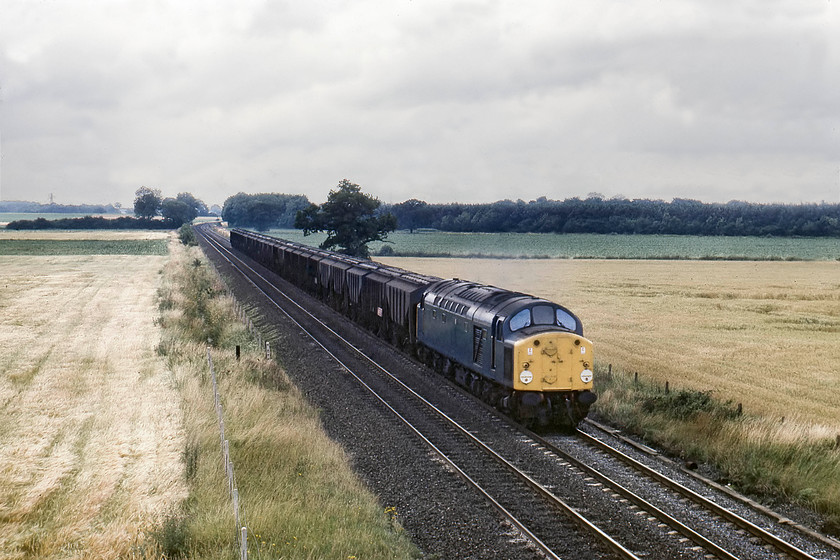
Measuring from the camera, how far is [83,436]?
17.9 metres

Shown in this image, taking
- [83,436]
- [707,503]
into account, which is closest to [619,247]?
[707,503]

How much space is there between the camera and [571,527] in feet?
42.8

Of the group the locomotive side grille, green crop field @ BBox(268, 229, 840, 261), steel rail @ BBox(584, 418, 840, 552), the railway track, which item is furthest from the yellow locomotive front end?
green crop field @ BBox(268, 229, 840, 261)

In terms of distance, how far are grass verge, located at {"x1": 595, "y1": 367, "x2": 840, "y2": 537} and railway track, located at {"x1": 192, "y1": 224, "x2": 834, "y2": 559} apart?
184cm

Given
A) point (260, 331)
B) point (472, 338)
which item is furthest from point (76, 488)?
point (260, 331)

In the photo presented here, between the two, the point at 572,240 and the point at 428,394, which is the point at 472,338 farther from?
the point at 572,240

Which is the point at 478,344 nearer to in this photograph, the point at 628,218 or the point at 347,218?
the point at 347,218

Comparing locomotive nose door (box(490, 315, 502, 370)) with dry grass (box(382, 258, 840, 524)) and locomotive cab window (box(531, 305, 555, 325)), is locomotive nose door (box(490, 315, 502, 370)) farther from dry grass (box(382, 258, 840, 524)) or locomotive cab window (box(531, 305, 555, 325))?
dry grass (box(382, 258, 840, 524))

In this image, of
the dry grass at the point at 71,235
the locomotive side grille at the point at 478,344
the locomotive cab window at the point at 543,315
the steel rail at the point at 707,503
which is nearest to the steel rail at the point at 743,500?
the steel rail at the point at 707,503

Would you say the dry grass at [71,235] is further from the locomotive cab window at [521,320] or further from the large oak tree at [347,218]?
the locomotive cab window at [521,320]

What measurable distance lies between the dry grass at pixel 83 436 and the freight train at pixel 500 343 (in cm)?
816

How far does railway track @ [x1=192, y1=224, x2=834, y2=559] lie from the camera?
479 inches

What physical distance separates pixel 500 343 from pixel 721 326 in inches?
969

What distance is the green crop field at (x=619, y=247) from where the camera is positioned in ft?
326
